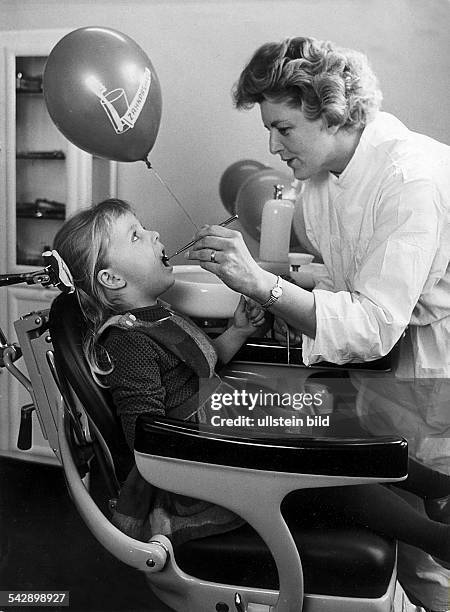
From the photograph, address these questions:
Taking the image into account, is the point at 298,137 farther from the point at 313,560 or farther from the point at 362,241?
the point at 313,560

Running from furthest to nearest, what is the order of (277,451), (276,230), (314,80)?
(276,230) < (314,80) < (277,451)

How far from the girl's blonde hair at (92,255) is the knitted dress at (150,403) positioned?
0.09 feet

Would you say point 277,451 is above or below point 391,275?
below

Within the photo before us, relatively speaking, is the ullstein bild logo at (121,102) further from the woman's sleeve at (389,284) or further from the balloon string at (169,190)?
the woman's sleeve at (389,284)

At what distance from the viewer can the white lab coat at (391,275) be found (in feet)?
3.74

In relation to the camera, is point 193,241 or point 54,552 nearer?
point 193,241

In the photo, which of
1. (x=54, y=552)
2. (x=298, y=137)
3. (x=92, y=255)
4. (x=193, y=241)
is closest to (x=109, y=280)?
(x=92, y=255)

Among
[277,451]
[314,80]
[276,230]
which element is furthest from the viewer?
[276,230]

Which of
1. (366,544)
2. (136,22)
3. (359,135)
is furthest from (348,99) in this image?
(366,544)

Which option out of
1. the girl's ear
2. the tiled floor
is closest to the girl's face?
the girl's ear

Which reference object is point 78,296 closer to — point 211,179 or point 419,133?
point 211,179

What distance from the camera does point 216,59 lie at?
1.24m

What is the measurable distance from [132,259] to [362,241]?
1.33ft


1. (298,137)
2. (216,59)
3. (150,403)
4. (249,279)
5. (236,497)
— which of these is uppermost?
(216,59)
